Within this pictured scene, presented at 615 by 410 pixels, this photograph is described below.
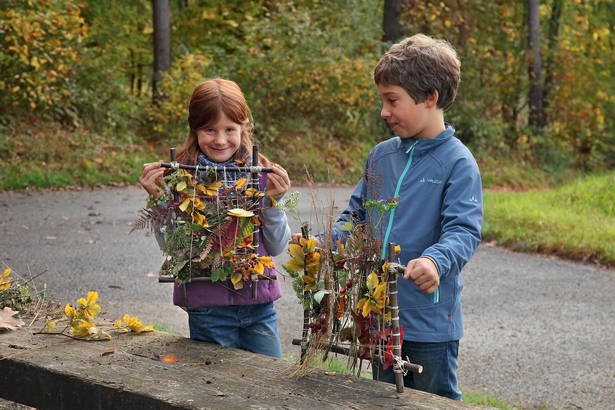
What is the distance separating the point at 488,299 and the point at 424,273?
182 inches

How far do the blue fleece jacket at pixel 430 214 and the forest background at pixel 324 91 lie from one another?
611 cm

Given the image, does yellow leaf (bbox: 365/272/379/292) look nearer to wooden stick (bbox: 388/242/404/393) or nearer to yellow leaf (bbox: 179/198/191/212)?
wooden stick (bbox: 388/242/404/393)

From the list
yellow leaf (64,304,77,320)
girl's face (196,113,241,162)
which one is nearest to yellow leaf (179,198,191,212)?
girl's face (196,113,241,162)

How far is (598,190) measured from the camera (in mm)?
11625

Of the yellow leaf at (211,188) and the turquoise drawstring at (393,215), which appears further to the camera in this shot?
the yellow leaf at (211,188)

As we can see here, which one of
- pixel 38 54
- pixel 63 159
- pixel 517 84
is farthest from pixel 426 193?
pixel 517 84

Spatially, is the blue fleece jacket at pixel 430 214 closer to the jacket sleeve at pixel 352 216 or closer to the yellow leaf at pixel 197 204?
the jacket sleeve at pixel 352 216

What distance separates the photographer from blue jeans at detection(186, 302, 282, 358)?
11.4ft

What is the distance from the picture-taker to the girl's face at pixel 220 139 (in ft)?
11.4

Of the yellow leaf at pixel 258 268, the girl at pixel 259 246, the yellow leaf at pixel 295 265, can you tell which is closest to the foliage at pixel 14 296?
the girl at pixel 259 246

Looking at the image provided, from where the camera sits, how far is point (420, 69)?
3.09 metres

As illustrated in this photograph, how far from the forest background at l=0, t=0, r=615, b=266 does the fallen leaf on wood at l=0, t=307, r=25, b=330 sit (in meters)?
6.52

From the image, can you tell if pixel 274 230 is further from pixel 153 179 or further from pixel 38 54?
pixel 38 54

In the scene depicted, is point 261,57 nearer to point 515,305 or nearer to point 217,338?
point 515,305
